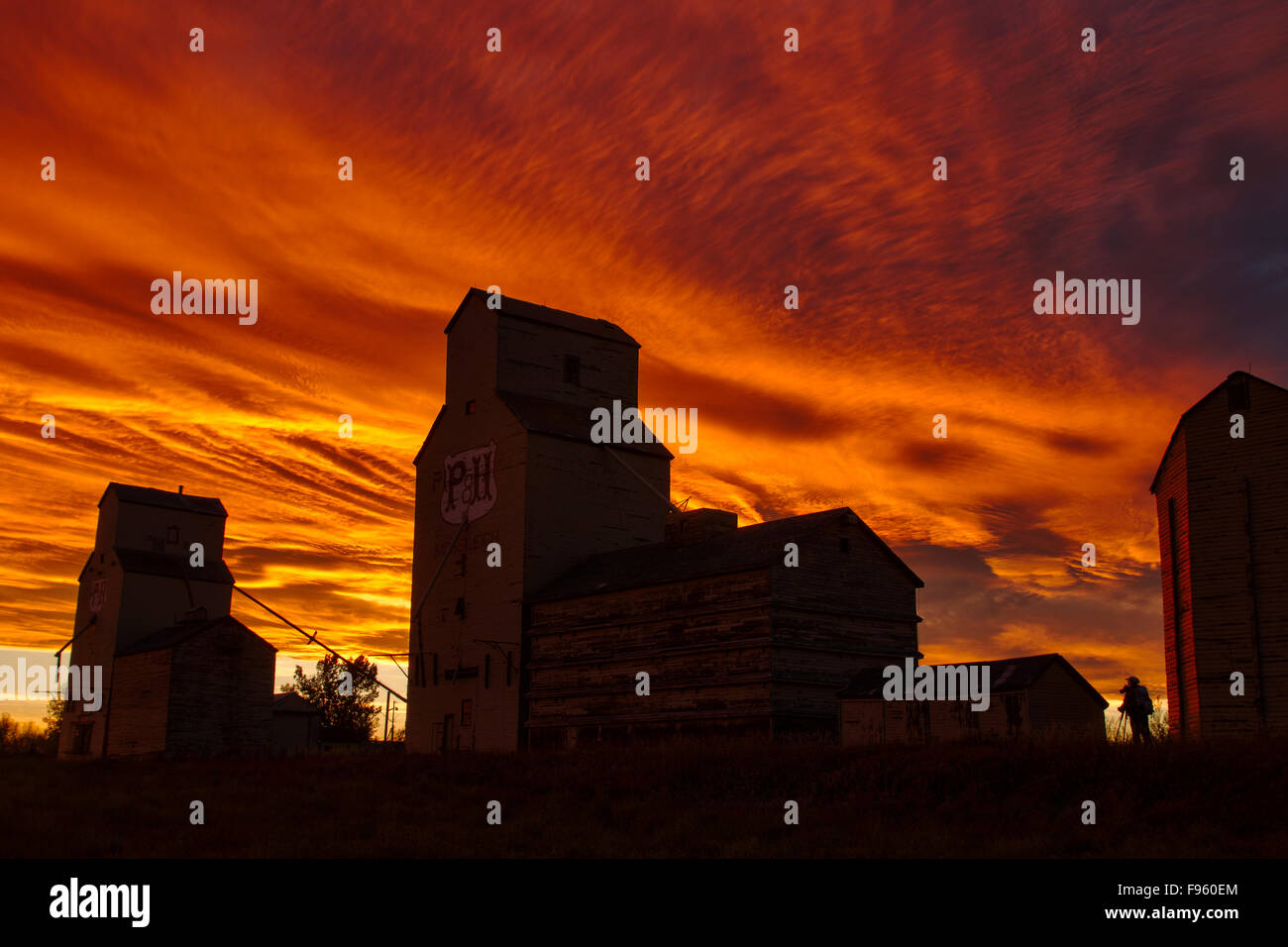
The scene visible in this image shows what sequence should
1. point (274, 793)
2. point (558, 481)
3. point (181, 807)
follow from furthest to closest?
point (558, 481), point (274, 793), point (181, 807)

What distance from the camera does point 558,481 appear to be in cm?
4497

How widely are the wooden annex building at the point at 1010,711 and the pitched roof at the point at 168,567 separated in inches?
1589

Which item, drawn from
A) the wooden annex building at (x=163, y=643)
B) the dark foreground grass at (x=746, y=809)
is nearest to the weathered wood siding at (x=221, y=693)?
the wooden annex building at (x=163, y=643)

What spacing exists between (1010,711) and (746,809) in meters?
7.82

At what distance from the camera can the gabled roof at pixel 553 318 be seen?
4797cm

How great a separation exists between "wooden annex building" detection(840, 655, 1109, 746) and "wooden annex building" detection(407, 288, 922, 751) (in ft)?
11.4


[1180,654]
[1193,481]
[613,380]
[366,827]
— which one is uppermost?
[613,380]

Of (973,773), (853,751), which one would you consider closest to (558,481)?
(853,751)

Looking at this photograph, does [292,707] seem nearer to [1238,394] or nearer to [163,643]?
[163,643]

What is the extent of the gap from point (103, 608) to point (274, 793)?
33.4 meters

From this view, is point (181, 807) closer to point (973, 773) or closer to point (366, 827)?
point (366, 827)

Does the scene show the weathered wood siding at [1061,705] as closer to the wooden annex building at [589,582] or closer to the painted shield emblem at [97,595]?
the wooden annex building at [589,582]
